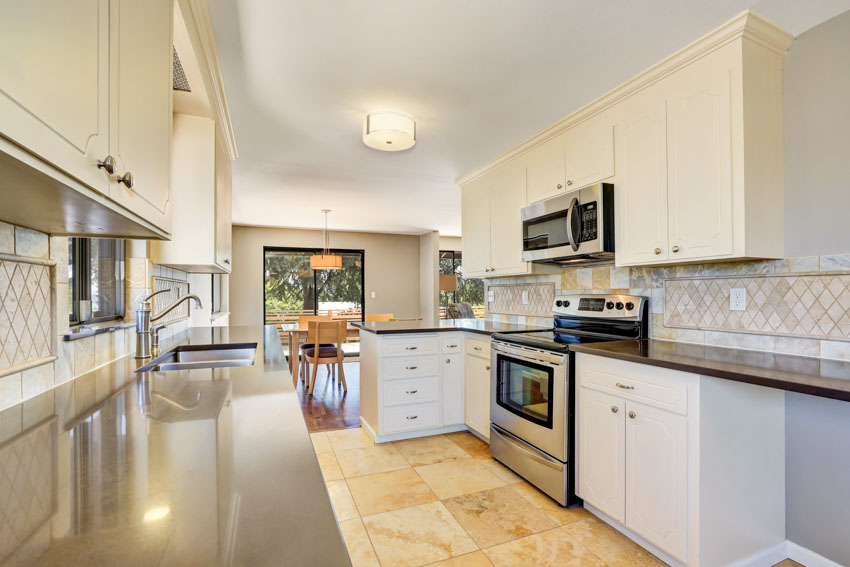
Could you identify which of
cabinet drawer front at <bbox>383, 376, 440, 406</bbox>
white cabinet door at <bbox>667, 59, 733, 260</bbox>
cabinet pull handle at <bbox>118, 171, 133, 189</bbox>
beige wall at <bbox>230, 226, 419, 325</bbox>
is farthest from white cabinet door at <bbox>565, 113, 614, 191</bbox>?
beige wall at <bbox>230, 226, 419, 325</bbox>

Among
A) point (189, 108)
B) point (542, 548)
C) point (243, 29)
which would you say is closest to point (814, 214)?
point (542, 548)

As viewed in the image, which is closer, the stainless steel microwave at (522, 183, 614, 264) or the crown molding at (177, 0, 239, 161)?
the crown molding at (177, 0, 239, 161)

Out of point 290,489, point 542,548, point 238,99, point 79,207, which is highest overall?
point 238,99

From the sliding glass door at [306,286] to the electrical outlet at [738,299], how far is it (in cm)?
612

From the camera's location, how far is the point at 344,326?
4.46m

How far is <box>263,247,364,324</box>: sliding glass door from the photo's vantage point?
724cm

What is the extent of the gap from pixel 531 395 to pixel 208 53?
2404mm

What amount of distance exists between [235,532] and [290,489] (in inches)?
4.3

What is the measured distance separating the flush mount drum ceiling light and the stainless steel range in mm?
1453

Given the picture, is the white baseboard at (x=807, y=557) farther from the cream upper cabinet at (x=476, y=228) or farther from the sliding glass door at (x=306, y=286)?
the sliding glass door at (x=306, y=286)

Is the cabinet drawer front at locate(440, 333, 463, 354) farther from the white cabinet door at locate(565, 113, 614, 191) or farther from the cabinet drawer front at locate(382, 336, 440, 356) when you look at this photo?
the white cabinet door at locate(565, 113, 614, 191)

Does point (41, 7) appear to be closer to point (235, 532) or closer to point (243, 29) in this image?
point (235, 532)

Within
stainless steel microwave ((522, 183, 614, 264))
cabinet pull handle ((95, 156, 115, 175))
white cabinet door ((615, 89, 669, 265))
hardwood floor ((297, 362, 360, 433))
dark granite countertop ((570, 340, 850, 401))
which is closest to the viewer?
cabinet pull handle ((95, 156, 115, 175))

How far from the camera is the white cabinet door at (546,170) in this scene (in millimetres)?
2752
